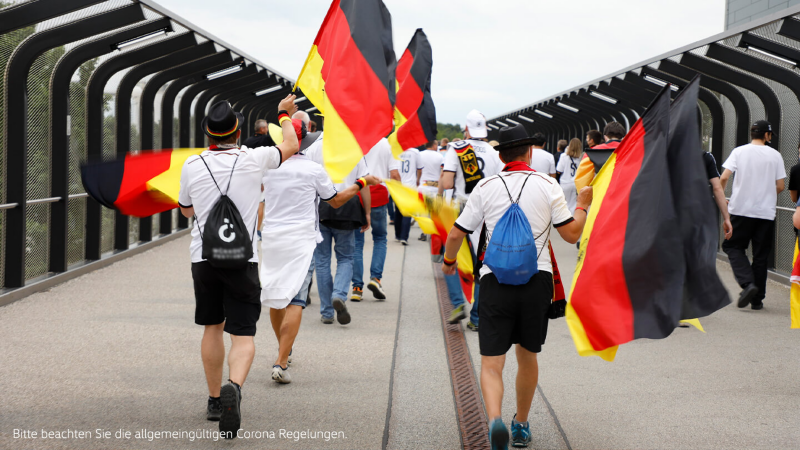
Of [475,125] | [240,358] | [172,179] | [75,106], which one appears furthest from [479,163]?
[75,106]

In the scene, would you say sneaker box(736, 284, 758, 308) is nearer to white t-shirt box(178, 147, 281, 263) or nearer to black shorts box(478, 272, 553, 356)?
black shorts box(478, 272, 553, 356)

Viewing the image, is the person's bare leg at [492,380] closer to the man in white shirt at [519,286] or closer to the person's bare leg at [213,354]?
the man in white shirt at [519,286]

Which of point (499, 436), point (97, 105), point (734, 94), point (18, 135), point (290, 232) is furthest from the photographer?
point (734, 94)

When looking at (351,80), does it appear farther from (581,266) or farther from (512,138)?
(581,266)

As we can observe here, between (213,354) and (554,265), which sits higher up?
(554,265)

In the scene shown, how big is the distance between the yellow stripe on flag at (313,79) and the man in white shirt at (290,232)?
0.48m

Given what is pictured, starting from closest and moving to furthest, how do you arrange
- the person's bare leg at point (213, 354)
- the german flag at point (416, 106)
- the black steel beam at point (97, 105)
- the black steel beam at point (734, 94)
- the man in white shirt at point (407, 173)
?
the person's bare leg at point (213, 354)
the german flag at point (416, 106)
the black steel beam at point (97, 105)
the black steel beam at point (734, 94)
the man in white shirt at point (407, 173)

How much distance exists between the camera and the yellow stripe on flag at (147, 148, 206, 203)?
16.6ft

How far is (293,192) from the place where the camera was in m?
5.63

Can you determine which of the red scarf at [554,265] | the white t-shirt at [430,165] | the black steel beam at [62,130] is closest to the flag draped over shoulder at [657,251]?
the red scarf at [554,265]

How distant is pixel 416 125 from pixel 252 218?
3.48 m

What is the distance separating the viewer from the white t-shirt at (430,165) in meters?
13.3

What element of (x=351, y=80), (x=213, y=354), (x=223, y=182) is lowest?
(x=213, y=354)

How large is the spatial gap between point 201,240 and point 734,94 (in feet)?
31.8
